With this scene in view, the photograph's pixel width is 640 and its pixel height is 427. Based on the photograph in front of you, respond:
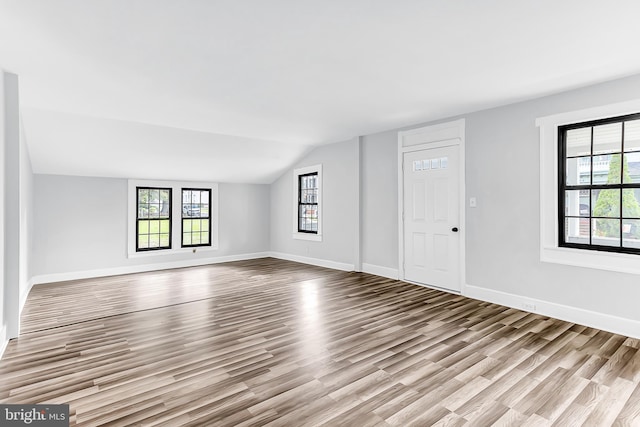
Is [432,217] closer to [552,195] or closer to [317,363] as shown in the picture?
[552,195]

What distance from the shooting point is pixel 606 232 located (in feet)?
11.9

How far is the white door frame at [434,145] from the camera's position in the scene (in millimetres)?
4801

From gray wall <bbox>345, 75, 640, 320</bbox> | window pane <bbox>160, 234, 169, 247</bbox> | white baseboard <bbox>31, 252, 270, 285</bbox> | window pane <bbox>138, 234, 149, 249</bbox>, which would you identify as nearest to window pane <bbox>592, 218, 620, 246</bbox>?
gray wall <bbox>345, 75, 640, 320</bbox>

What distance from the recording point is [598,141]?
3668 millimetres

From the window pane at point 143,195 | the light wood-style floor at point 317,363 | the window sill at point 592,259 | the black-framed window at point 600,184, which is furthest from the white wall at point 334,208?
the black-framed window at point 600,184

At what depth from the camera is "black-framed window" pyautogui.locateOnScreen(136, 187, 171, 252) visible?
6801 mm

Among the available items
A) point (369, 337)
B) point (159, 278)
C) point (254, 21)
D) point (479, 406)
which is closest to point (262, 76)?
point (254, 21)

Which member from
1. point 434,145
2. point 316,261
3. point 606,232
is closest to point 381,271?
point 316,261

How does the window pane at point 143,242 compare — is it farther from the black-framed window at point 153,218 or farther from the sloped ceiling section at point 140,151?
the sloped ceiling section at point 140,151

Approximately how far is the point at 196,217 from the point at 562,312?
21.6 feet

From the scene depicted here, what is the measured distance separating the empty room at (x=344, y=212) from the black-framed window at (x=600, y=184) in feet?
0.06

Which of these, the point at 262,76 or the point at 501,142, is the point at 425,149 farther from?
the point at 262,76

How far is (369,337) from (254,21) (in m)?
2.83

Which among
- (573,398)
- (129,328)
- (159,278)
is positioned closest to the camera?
(573,398)
